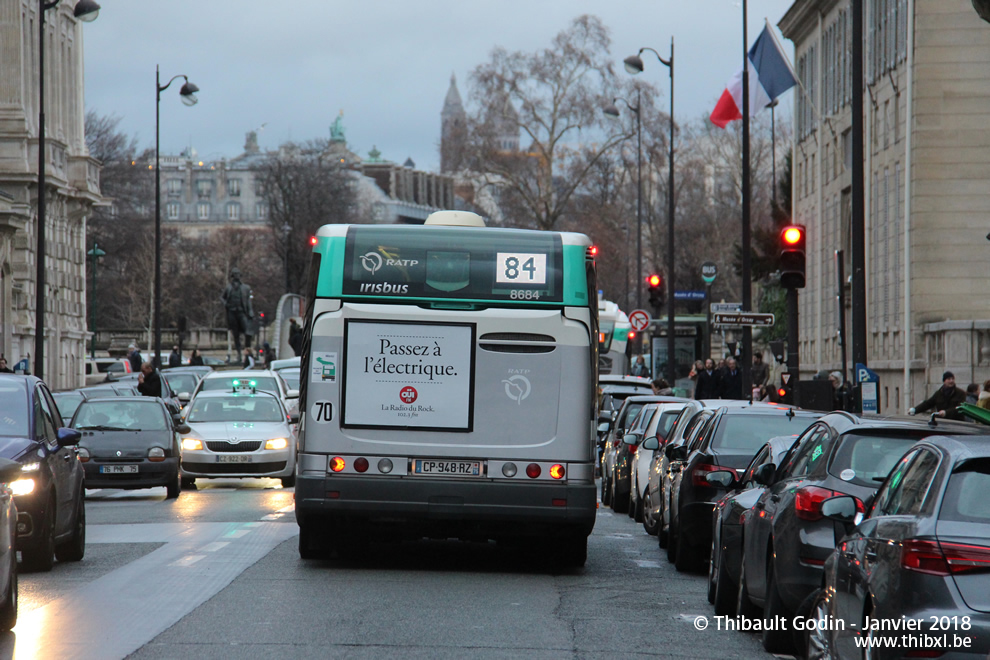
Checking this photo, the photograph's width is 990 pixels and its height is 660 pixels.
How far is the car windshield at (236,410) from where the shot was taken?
2623cm

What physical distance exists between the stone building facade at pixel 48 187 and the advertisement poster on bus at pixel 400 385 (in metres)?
40.8

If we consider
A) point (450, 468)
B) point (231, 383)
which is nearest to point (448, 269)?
point (450, 468)

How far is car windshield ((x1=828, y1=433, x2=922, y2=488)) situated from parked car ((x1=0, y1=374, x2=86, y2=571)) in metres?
6.46

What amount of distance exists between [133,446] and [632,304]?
3069 inches

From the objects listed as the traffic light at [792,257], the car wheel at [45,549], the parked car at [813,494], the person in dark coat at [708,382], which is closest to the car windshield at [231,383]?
the person in dark coat at [708,382]

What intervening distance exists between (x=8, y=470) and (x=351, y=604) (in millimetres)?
2905

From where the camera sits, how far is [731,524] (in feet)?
34.9

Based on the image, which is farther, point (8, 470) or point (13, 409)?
point (13, 409)

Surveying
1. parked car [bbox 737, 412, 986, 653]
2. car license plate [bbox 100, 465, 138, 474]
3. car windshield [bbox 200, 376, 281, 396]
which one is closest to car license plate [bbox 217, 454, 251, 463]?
car license plate [bbox 100, 465, 138, 474]

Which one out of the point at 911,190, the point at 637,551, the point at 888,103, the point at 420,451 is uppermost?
the point at 888,103

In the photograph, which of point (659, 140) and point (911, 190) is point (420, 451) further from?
point (659, 140)

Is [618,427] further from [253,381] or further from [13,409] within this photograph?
[13,409]

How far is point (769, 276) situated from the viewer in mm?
67812

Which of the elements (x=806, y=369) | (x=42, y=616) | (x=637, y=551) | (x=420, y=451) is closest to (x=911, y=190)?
(x=806, y=369)
